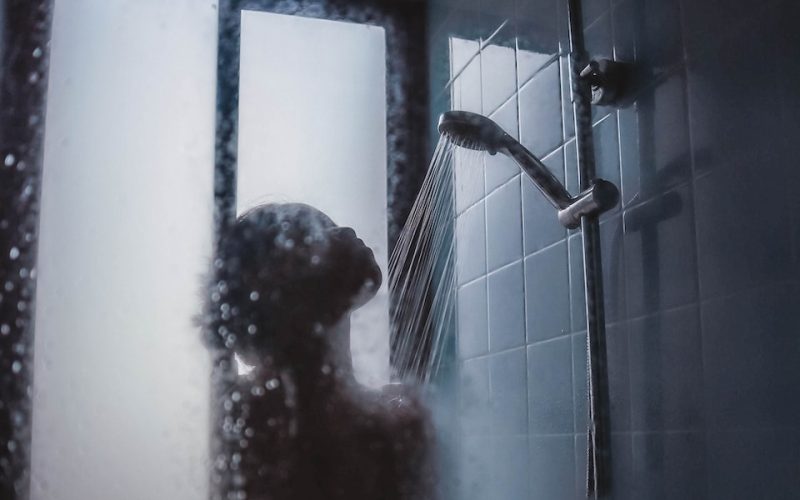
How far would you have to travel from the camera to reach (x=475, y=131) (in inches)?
36.1

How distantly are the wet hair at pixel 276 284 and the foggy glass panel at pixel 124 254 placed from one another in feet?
0.11

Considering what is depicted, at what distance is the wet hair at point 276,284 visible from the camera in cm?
94

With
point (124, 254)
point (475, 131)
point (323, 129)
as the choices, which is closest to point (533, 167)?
point (475, 131)

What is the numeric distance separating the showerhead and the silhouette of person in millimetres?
207

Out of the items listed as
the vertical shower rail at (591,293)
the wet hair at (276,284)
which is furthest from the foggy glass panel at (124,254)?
the vertical shower rail at (591,293)

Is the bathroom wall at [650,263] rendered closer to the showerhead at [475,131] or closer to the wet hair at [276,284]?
the showerhead at [475,131]

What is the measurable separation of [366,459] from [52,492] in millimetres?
382

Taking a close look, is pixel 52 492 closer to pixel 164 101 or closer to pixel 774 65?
pixel 164 101

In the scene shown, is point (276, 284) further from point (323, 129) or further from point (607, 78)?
point (607, 78)

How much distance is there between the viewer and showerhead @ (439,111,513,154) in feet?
2.94

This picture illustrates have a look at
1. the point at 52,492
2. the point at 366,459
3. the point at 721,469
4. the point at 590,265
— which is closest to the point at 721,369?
the point at 721,469

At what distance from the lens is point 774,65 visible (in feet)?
1.91

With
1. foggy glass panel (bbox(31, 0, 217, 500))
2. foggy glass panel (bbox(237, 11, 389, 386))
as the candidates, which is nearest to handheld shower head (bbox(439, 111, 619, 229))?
foggy glass panel (bbox(237, 11, 389, 386))

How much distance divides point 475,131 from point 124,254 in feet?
1.51
